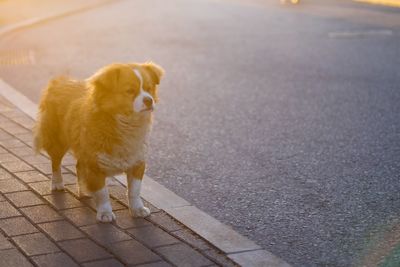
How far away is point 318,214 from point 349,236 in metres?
0.52

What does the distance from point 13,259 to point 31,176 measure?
1937 mm

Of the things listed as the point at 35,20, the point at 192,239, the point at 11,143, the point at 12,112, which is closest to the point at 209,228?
the point at 192,239

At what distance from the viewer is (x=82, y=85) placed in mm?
6434

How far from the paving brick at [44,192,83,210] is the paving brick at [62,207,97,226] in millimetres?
104


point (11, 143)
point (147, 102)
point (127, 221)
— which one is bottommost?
point (11, 143)

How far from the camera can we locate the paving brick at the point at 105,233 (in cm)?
546

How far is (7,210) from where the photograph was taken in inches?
237

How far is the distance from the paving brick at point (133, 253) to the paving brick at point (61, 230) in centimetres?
35

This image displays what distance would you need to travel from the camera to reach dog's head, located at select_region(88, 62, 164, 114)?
5668 mm

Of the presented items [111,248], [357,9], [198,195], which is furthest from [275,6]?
→ [111,248]

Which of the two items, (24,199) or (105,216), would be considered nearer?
(105,216)

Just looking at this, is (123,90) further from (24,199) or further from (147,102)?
(24,199)

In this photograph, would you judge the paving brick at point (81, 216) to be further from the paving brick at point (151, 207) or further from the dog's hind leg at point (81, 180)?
the paving brick at point (151, 207)

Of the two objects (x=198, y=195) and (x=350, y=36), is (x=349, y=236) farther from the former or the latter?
(x=350, y=36)
